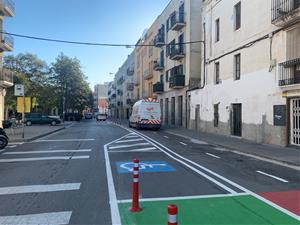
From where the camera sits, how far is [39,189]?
765 centimetres

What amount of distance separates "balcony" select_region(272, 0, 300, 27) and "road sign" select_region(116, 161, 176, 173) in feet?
31.2

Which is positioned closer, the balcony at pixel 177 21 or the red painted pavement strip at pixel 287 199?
the red painted pavement strip at pixel 287 199

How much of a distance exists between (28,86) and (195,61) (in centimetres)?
3565

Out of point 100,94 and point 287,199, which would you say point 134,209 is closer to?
point 287,199

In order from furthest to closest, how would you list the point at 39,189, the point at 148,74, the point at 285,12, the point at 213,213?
the point at 148,74
the point at 285,12
the point at 39,189
the point at 213,213

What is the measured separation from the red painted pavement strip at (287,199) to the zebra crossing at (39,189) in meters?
3.95

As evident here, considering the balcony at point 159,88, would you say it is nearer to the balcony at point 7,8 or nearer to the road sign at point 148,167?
the balcony at point 7,8

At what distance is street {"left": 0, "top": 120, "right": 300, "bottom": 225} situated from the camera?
570 centimetres

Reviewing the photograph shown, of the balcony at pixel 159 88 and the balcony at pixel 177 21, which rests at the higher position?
the balcony at pixel 177 21

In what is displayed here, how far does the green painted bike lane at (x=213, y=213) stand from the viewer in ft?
17.8

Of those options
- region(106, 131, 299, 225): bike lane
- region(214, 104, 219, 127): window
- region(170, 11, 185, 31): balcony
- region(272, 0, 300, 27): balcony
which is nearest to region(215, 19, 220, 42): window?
region(214, 104, 219, 127): window

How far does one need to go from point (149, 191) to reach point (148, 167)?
3145 mm

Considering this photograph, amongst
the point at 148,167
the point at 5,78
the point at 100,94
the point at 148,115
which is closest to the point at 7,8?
the point at 5,78

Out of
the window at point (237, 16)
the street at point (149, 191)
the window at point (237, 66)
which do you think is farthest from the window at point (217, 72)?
the street at point (149, 191)
